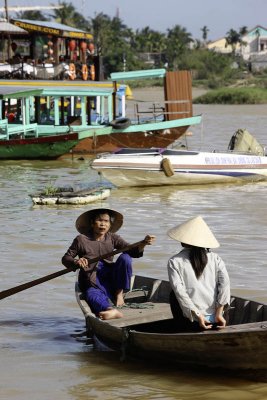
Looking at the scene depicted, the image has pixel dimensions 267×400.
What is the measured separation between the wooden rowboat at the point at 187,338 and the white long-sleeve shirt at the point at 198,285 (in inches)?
7.6

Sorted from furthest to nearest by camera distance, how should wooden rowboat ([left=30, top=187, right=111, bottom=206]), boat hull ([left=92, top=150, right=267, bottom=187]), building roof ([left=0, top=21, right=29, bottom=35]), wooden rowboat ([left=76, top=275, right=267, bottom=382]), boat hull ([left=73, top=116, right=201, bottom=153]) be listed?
building roof ([left=0, top=21, right=29, bottom=35])
boat hull ([left=73, top=116, right=201, bottom=153])
boat hull ([left=92, top=150, right=267, bottom=187])
wooden rowboat ([left=30, top=187, right=111, bottom=206])
wooden rowboat ([left=76, top=275, right=267, bottom=382])

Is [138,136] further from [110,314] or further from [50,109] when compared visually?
[110,314]

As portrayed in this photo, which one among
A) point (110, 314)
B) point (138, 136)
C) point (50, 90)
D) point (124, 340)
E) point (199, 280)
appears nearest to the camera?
point (199, 280)

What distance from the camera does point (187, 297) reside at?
7.17 metres

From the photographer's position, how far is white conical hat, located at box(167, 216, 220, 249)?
716cm

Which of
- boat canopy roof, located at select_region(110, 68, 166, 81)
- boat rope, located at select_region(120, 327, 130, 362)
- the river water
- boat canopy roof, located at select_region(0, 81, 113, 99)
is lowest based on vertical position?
the river water

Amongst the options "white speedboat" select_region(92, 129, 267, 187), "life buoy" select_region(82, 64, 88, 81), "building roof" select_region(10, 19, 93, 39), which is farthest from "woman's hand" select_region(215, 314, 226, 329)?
"building roof" select_region(10, 19, 93, 39)

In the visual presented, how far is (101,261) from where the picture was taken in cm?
833

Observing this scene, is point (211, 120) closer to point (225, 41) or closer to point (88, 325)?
point (88, 325)

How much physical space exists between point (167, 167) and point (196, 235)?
476 inches

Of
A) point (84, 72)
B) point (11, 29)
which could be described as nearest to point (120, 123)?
point (84, 72)

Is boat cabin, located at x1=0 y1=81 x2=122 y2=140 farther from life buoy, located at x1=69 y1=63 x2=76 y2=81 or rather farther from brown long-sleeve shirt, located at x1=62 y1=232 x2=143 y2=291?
brown long-sleeve shirt, located at x1=62 y1=232 x2=143 y2=291

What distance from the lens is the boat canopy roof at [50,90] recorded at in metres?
25.2

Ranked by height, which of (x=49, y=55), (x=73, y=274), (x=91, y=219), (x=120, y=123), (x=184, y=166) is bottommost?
(x=73, y=274)
